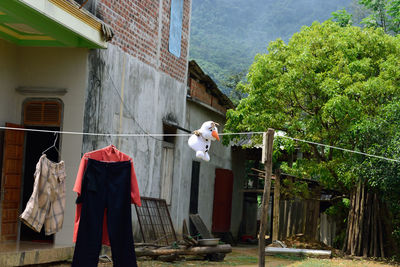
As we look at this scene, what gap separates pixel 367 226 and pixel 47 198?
313 inches

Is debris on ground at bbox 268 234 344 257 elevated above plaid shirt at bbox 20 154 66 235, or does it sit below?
below

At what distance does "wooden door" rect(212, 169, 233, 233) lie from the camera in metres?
15.5

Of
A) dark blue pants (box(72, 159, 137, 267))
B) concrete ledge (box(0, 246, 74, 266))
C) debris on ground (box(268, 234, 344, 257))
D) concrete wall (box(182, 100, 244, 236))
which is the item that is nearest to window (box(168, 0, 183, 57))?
concrete wall (box(182, 100, 244, 236))

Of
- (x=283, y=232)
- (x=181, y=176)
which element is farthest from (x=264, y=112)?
(x=283, y=232)

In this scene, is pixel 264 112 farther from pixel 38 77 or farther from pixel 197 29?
pixel 197 29

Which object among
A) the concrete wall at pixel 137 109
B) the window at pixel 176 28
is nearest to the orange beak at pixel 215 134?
the concrete wall at pixel 137 109

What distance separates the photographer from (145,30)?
1094 centimetres

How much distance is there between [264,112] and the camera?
13.2 m

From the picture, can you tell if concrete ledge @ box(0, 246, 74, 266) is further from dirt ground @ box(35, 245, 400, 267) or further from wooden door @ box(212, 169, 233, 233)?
wooden door @ box(212, 169, 233, 233)

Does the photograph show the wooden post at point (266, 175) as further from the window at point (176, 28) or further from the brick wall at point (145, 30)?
the window at point (176, 28)

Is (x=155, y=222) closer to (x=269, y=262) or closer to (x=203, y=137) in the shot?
(x=269, y=262)

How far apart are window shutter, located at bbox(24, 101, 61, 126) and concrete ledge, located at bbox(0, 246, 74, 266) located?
2007 mm

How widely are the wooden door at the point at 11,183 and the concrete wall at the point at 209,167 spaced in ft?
15.1

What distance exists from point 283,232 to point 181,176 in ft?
12.7
